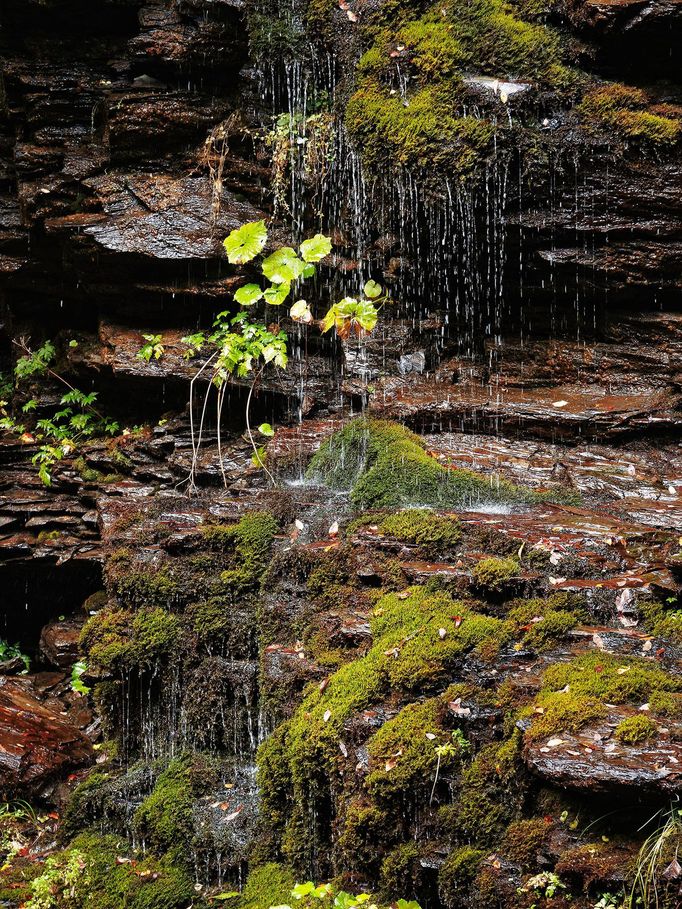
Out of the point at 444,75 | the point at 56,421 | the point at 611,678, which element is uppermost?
the point at 444,75

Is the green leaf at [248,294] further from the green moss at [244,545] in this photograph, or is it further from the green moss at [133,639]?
the green moss at [133,639]

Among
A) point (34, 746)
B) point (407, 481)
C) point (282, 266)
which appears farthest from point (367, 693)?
point (34, 746)

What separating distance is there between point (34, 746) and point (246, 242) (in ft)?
15.1

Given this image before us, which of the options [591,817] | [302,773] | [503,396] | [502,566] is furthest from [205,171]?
[591,817]

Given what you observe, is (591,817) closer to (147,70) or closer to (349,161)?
(349,161)

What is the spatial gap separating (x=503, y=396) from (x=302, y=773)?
5.33 meters

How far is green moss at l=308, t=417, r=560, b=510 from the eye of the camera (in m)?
6.99

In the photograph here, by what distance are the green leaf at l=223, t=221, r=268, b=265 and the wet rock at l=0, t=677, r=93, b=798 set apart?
4442mm

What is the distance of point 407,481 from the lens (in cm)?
704

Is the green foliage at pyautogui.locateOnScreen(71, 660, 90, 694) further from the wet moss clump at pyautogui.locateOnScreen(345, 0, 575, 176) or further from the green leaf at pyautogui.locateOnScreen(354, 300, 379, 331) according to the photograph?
the wet moss clump at pyautogui.locateOnScreen(345, 0, 575, 176)

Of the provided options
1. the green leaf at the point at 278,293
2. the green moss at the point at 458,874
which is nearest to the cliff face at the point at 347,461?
the green moss at the point at 458,874

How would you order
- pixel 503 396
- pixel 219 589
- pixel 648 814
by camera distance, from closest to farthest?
pixel 648 814
pixel 219 589
pixel 503 396

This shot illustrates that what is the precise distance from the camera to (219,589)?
6.13 m

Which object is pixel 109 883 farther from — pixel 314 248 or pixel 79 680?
pixel 314 248
